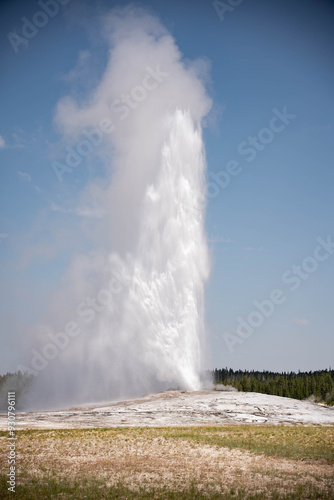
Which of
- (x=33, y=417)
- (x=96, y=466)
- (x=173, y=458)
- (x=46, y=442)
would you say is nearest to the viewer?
(x=96, y=466)

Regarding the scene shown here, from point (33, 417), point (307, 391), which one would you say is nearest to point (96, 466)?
point (33, 417)

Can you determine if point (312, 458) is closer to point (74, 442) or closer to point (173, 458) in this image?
point (173, 458)

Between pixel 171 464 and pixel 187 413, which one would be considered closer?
pixel 171 464

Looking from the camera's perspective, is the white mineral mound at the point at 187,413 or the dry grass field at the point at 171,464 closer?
the dry grass field at the point at 171,464

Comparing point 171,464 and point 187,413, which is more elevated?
point 171,464

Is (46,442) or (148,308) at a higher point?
(148,308)

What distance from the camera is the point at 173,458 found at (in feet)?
63.9

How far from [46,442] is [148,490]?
33.5ft

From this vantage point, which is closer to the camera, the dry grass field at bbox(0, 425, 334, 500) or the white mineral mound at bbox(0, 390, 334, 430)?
the dry grass field at bbox(0, 425, 334, 500)

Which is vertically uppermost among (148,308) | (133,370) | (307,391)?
(148,308)

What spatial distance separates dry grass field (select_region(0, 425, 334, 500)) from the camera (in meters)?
14.6

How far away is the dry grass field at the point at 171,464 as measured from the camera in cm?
1462

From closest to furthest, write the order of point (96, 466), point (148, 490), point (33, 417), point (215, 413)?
point (148, 490) → point (96, 466) → point (33, 417) → point (215, 413)

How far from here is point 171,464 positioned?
1831 cm
